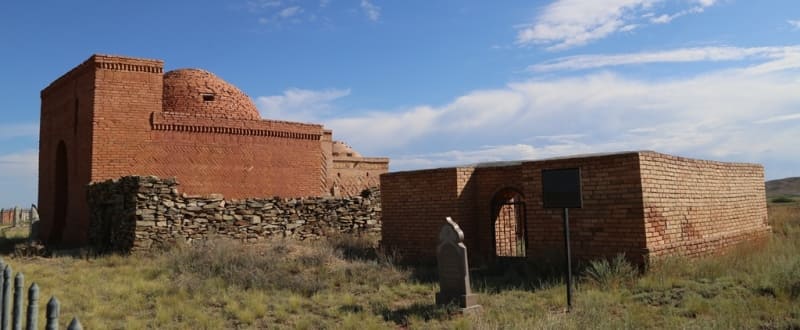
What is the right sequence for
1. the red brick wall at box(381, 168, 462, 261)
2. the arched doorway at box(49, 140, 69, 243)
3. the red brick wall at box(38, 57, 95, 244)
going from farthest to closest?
the arched doorway at box(49, 140, 69, 243) → the red brick wall at box(38, 57, 95, 244) → the red brick wall at box(381, 168, 462, 261)

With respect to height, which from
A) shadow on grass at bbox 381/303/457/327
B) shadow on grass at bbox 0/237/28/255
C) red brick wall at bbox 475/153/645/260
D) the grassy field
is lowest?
shadow on grass at bbox 381/303/457/327

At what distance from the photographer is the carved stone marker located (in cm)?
792

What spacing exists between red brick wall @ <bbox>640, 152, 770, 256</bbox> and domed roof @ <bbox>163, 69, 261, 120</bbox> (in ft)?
44.5

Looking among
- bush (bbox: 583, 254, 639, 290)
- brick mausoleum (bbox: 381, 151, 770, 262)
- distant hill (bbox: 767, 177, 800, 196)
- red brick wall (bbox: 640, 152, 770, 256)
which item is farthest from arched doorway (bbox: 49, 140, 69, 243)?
distant hill (bbox: 767, 177, 800, 196)

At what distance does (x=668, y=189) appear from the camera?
10.3 m

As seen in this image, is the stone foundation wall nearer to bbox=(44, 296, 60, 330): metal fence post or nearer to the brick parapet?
the brick parapet

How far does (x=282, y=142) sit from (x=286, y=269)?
9039 millimetres

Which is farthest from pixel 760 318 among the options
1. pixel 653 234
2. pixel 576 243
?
pixel 576 243

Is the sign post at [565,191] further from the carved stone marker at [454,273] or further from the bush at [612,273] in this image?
the carved stone marker at [454,273]

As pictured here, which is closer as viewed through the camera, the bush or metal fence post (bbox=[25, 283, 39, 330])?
metal fence post (bbox=[25, 283, 39, 330])

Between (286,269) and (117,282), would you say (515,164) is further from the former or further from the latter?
(117,282)

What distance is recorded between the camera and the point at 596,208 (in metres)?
10.0

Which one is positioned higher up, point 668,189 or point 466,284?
point 668,189

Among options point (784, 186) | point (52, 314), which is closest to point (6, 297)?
point (52, 314)
